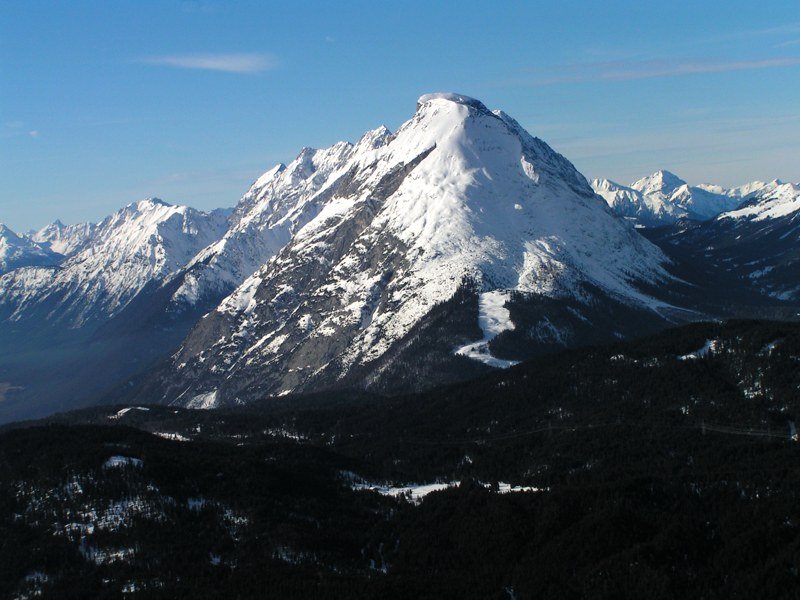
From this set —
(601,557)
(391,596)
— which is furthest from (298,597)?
(601,557)

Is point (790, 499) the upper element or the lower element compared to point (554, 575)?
upper

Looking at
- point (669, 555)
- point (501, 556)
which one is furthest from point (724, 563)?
point (501, 556)

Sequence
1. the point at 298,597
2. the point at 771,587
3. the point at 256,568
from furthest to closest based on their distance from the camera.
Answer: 1. the point at 256,568
2. the point at 298,597
3. the point at 771,587

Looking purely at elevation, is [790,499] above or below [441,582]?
above

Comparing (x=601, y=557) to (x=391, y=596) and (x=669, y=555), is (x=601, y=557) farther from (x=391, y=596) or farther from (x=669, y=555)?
(x=391, y=596)

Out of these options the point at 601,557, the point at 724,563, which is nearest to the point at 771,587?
the point at 724,563

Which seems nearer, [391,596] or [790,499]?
[391,596]

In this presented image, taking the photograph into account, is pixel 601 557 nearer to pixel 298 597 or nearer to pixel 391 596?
pixel 391 596

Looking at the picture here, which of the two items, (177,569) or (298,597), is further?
(177,569)

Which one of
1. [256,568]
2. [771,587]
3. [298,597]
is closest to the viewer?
[771,587]
